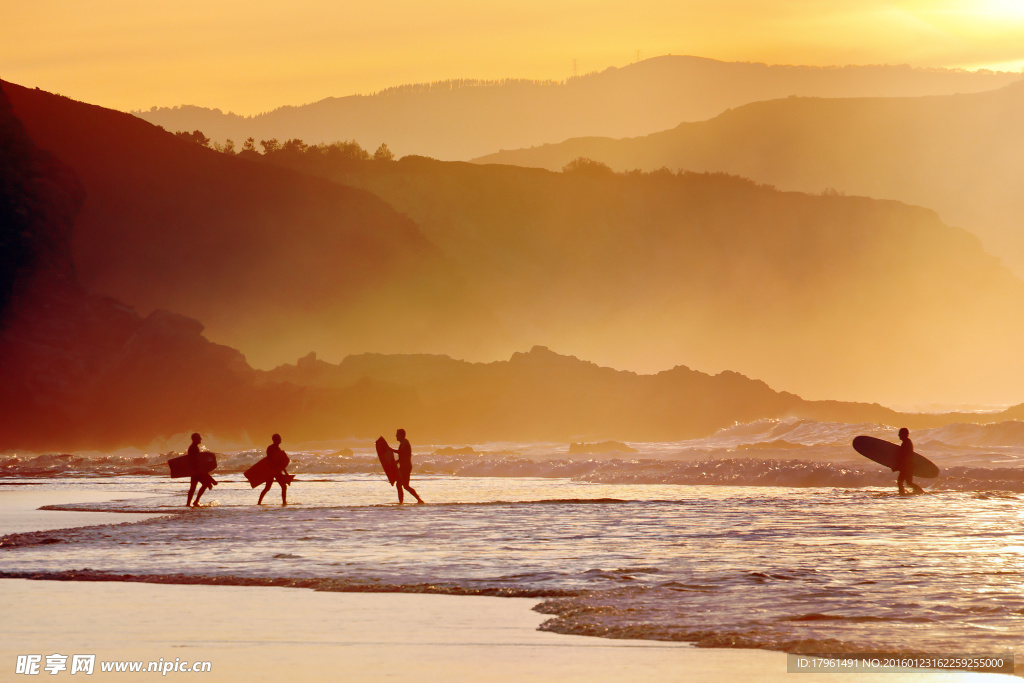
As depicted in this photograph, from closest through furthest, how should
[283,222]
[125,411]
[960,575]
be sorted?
[960,575] → [125,411] → [283,222]

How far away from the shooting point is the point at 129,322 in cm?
7769

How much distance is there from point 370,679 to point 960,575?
24.1ft

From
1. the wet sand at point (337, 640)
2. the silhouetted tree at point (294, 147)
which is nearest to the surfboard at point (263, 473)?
the wet sand at point (337, 640)

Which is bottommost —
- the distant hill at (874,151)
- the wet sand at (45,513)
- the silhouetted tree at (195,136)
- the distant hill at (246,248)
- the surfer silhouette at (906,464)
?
the wet sand at (45,513)

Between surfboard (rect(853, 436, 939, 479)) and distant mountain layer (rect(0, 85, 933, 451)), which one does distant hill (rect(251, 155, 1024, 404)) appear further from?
surfboard (rect(853, 436, 939, 479))

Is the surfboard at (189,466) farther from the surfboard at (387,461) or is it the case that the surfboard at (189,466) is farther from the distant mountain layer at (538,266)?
the distant mountain layer at (538,266)

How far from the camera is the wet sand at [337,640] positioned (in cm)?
805

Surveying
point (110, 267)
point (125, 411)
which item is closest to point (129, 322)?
point (125, 411)

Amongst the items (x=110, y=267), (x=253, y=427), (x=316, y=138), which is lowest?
(x=253, y=427)

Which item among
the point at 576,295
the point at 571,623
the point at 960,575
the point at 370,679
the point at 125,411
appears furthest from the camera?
the point at 576,295

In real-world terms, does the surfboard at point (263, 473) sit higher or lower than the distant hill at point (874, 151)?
lower

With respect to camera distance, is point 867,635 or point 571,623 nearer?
point 867,635

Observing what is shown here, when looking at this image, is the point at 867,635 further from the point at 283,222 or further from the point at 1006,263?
the point at 1006,263

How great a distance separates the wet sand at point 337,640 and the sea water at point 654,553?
0.55m
